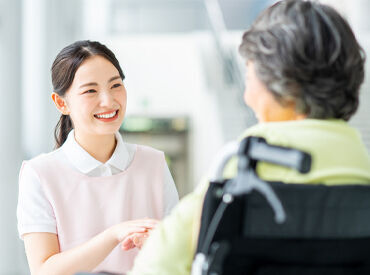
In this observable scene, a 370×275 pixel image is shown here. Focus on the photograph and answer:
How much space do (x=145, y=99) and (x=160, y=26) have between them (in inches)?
63.2

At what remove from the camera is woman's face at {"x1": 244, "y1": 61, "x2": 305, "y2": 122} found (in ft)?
3.66

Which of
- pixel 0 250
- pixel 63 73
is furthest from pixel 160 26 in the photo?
pixel 63 73

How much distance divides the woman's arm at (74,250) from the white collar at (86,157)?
213mm

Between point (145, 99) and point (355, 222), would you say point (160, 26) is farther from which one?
point (355, 222)

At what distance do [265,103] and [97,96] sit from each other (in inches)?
21.8

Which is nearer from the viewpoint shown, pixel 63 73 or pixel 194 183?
pixel 63 73

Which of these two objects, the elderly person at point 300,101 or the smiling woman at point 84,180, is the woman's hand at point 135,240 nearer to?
the smiling woman at point 84,180

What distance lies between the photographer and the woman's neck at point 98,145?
1589 millimetres

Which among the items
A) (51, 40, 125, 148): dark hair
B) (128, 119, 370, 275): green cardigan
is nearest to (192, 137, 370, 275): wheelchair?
(128, 119, 370, 275): green cardigan

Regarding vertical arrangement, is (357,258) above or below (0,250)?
above

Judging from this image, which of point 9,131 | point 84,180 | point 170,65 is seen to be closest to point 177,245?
point 84,180

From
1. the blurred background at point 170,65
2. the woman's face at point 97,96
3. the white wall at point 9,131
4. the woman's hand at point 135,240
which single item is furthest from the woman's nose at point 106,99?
the blurred background at point 170,65

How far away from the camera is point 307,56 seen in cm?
106

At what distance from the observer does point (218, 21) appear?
258 inches
